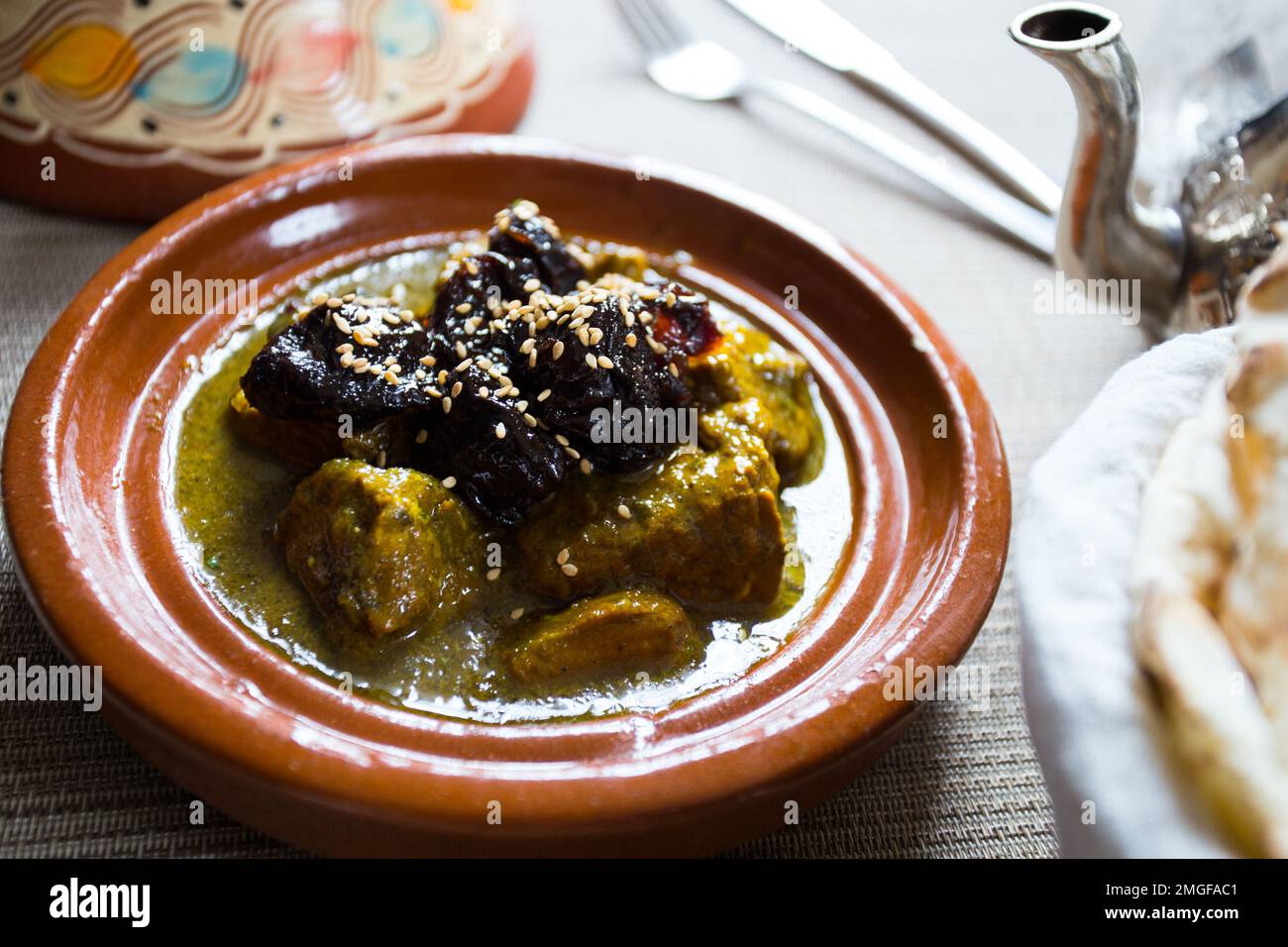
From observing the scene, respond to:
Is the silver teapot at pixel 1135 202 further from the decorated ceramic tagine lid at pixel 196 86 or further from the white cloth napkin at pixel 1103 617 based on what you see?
the decorated ceramic tagine lid at pixel 196 86

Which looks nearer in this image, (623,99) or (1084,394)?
(1084,394)

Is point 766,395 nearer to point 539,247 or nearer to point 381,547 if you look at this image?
point 539,247

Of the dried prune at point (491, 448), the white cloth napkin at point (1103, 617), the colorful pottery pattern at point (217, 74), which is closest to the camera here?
the white cloth napkin at point (1103, 617)

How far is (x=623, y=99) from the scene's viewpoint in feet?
15.1

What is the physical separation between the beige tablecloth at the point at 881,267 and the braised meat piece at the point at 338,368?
75 centimetres

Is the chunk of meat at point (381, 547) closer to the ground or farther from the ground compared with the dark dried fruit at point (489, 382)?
closer to the ground

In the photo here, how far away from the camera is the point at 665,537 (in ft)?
8.44

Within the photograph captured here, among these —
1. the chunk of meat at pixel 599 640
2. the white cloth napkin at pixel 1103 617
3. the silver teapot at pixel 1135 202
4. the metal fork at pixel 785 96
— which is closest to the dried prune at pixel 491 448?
the chunk of meat at pixel 599 640

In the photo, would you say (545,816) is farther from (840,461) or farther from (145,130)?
(145,130)

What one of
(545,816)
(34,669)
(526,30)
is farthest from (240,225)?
(545,816)

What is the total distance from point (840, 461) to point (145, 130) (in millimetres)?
2332

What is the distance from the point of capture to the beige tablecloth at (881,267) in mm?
2361

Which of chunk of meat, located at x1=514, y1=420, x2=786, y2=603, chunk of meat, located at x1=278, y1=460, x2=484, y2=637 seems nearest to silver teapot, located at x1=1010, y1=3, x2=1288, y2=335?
chunk of meat, located at x1=514, y1=420, x2=786, y2=603

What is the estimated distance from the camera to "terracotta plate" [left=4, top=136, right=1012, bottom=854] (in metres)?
2.02
